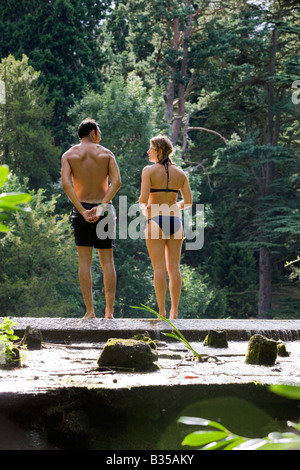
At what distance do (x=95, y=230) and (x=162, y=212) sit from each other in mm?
518

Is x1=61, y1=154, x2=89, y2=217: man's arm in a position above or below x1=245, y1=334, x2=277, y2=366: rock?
above

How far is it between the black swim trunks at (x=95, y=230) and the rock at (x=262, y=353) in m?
2.24

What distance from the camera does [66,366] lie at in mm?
2715

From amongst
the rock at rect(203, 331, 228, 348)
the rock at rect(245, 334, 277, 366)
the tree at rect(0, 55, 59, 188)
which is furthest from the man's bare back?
the tree at rect(0, 55, 59, 188)

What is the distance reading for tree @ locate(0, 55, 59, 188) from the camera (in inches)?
964

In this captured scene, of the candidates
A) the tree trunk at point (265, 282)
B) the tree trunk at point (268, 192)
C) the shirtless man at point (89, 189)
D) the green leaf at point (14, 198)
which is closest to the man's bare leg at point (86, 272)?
the shirtless man at point (89, 189)

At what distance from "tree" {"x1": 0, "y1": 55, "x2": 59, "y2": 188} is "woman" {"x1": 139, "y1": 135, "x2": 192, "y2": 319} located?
19558 mm

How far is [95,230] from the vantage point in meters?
5.06

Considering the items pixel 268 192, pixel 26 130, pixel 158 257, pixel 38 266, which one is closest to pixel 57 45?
pixel 26 130

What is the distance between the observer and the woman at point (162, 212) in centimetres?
518

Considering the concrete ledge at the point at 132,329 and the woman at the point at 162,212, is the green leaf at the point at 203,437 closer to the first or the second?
the concrete ledge at the point at 132,329

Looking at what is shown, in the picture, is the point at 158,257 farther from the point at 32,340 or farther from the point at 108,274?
the point at 32,340

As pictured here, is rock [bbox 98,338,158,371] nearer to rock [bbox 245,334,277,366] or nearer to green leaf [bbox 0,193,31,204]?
rock [bbox 245,334,277,366]
